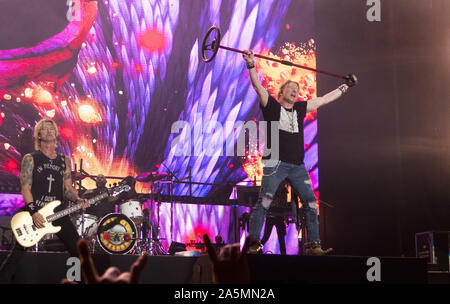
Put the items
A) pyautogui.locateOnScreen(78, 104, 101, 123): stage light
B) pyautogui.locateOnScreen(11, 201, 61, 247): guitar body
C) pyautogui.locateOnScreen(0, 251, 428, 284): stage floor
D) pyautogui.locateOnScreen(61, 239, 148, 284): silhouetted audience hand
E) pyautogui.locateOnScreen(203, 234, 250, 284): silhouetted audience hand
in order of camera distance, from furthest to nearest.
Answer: pyautogui.locateOnScreen(78, 104, 101, 123): stage light → pyautogui.locateOnScreen(11, 201, 61, 247): guitar body → pyautogui.locateOnScreen(0, 251, 428, 284): stage floor → pyautogui.locateOnScreen(203, 234, 250, 284): silhouetted audience hand → pyautogui.locateOnScreen(61, 239, 148, 284): silhouetted audience hand

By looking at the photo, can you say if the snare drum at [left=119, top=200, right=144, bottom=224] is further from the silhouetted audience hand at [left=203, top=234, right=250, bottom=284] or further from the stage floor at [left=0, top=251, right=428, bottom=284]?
the silhouetted audience hand at [left=203, top=234, right=250, bottom=284]

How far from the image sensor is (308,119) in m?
9.81

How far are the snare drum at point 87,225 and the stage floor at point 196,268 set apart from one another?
3372 millimetres

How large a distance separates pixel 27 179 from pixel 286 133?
2314mm

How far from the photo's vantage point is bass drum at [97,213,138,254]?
7320 millimetres

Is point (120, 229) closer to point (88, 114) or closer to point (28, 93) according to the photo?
point (88, 114)

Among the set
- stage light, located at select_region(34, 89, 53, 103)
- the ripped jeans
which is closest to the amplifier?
the ripped jeans

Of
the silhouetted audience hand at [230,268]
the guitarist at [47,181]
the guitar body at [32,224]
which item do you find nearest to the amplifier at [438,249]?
the guitarist at [47,181]

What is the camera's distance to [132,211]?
25.9ft

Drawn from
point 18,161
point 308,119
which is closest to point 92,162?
point 18,161

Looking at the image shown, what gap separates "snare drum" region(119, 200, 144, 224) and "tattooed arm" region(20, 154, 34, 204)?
3.54m

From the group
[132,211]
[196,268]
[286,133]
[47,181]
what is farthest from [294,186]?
[132,211]

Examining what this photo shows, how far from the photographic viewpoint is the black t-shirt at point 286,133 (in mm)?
4715

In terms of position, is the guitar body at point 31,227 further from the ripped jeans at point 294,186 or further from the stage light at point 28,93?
the stage light at point 28,93
